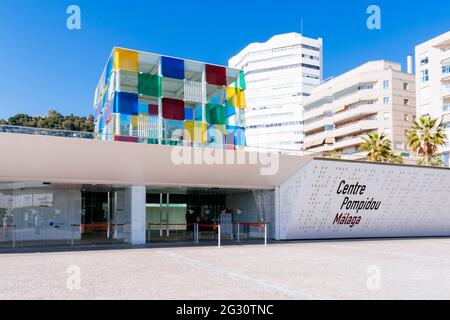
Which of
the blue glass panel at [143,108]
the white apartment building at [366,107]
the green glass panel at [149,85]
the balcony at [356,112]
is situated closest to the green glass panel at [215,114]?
the green glass panel at [149,85]

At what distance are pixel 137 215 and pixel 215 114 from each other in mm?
13945

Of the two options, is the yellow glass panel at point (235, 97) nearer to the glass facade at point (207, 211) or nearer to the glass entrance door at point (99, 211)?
the glass facade at point (207, 211)

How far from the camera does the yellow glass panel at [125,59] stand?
28513 millimetres

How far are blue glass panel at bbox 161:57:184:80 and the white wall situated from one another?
1227 centimetres

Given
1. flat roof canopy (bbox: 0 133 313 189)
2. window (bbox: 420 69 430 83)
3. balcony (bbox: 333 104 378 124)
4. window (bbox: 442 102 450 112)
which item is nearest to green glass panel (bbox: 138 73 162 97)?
flat roof canopy (bbox: 0 133 313 189)

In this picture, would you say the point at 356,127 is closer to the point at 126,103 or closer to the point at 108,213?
the point at 126,103

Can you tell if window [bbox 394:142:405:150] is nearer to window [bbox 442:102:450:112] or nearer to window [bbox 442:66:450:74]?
window [bbox 442:102:450:112]

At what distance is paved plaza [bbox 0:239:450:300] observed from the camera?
→ 26.7ft

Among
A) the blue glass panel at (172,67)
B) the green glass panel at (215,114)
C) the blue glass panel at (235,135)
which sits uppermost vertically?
the blue glass panel at (172,67)

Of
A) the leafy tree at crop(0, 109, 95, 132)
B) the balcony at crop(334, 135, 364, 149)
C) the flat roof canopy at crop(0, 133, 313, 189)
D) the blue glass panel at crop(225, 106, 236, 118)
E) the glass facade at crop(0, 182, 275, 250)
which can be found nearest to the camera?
the flat roof canopy at crop(0, 133, 313, 189)

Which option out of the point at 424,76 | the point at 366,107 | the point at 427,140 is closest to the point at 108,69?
the point at 427,140

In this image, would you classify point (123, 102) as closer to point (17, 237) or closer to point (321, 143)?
point (17, 237)

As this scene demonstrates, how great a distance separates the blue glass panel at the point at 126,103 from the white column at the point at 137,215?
34.0ft

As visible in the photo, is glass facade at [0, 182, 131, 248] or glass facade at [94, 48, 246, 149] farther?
glass facade at [94, 48, 246, 149]
